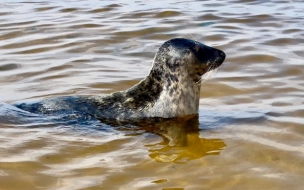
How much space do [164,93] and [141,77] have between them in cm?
159

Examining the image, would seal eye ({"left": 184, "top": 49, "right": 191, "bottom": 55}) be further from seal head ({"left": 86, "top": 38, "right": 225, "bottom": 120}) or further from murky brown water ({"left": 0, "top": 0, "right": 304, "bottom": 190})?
murky brown water ({"left": 0, "top": 0, "right": 304, "bottom": 190})

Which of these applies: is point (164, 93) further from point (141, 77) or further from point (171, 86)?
point (141, 77)

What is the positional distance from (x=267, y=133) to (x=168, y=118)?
109cm

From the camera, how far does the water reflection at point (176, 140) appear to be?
497 centimetres

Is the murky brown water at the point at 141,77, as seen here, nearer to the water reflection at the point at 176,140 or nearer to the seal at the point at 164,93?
the water reflection at the point at 176,140

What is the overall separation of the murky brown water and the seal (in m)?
0.31

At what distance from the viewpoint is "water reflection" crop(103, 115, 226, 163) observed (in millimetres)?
4968

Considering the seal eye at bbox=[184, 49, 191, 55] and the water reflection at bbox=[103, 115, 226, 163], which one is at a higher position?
the seal eye at bbox=[184, 49, 191, 55]

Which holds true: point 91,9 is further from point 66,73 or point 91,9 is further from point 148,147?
point 148,147

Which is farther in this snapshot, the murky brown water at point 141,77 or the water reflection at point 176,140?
the water reflection at point 176,140

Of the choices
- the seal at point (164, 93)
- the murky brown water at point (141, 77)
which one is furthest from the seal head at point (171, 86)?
the murky brown water at point (141, 77)

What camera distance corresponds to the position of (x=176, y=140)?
5.43 m

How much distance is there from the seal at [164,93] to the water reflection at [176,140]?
0.56ft

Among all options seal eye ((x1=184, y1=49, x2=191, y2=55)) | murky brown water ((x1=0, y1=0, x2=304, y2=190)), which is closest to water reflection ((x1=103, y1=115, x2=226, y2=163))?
murky brown water ((x1=0, y1=0, x2=304, y2=190))
